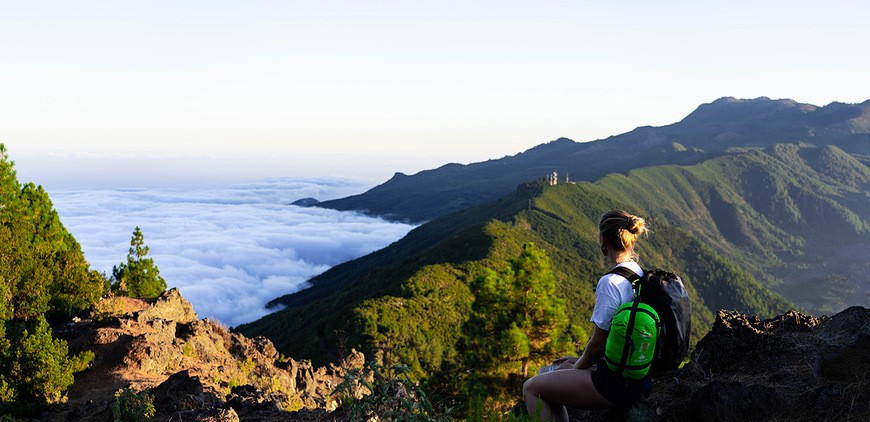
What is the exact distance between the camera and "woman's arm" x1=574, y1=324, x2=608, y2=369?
147 inches

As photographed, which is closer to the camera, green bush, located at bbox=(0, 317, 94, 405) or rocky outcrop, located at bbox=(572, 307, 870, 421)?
rocky outcrop, located at bbox=(572, 307, 870, 421)

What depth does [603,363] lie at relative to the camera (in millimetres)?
3826

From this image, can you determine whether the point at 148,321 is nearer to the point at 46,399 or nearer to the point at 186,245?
the point at 46,399

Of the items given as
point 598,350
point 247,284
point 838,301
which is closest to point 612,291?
point 598,350

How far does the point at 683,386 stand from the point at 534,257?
16.9 metres

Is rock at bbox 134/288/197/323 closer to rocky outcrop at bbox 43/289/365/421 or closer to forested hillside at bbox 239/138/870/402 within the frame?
rocky outcrop at bbox 43/289/365/421

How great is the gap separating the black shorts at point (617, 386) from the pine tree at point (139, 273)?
903 inches

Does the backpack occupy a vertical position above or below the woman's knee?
above

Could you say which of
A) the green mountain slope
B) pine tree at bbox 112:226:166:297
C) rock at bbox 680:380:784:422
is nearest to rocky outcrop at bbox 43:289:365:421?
the green mountain slope

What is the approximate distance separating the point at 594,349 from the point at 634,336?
40 cm

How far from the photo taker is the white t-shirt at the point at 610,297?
3684mm

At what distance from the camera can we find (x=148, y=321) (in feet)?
40.2

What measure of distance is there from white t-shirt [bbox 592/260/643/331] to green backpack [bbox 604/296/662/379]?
55 mm

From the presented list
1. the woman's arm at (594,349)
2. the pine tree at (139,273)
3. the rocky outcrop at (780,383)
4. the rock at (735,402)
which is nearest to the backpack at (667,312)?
the woman's arm at (594,349)
